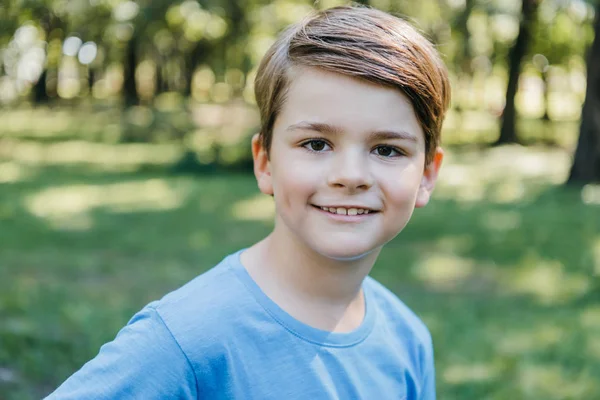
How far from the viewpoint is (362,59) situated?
4.97 feet

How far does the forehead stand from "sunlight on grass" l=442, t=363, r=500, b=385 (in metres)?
2.87

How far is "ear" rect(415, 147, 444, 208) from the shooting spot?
1797 millimetres

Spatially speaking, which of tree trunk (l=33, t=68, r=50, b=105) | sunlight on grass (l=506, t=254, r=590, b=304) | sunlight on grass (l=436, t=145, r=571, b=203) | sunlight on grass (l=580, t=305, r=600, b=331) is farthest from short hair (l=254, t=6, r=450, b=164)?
tree trunk (l=33, t=68, r=50, b=105)

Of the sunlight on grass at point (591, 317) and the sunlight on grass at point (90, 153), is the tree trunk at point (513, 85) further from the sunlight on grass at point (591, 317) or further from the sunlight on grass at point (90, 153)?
the sunlight on grass at point (591, 317)

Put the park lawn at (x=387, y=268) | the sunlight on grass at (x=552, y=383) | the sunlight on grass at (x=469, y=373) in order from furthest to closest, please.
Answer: the park lawn at (x=387, y=268) → the sunlight on grass at (x=469, y=373) → the sunlight on grass at (x=552, y=383)

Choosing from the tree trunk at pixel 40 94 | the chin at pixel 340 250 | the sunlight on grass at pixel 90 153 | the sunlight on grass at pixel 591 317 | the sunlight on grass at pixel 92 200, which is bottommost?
the tree trunk at pixel 40 94

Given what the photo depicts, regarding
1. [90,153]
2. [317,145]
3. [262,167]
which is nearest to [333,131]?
[317,145]

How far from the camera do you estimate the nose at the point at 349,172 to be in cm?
150

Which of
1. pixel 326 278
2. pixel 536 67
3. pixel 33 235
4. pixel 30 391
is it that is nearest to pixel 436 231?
pixel 33 235

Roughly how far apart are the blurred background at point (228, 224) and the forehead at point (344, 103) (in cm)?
74

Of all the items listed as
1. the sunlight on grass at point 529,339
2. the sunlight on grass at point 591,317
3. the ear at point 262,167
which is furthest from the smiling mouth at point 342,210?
the sunlight on grass at point 591,317

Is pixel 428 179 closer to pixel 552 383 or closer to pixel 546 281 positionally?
pixel 552 383

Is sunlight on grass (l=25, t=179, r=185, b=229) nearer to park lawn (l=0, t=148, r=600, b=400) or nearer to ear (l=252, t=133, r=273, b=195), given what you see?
park lawn (l=0, t=148, r=600, b=400)

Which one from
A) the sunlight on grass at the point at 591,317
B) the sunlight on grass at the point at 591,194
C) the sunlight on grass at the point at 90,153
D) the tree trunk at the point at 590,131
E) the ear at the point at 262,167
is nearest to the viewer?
the ear at the point at 262,167
